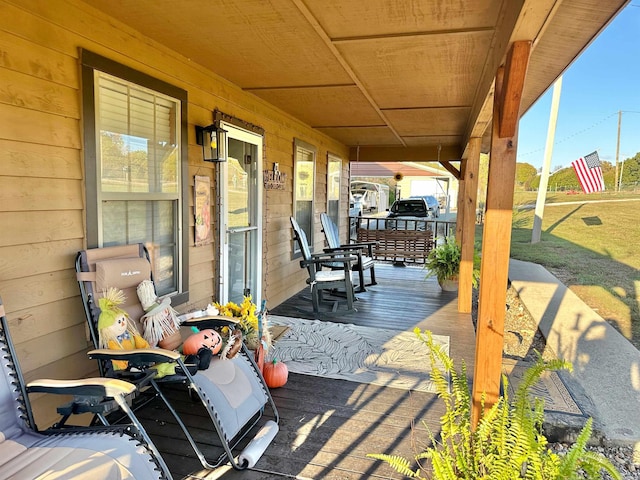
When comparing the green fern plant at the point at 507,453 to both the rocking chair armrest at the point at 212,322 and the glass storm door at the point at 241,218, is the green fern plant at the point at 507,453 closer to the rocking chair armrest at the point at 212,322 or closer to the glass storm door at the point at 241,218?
the rocking chair armrest at the point at 212,322

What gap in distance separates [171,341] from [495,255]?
1.88 metres

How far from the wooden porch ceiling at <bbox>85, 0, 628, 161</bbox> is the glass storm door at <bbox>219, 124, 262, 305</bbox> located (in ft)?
1.87

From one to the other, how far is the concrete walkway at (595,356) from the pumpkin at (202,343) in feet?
7.77

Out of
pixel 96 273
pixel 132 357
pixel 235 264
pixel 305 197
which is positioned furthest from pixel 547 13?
pixel 305 197

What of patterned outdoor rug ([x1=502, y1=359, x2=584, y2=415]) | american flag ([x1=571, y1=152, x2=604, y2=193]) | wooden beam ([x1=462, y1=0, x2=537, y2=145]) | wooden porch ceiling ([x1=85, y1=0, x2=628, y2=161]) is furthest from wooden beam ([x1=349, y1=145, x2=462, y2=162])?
patterned outdoor rug ([x1=502, y1=359, x2=584, y2=415])

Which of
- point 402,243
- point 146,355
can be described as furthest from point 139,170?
point 402,243

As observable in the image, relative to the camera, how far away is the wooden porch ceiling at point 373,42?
79.4 inches

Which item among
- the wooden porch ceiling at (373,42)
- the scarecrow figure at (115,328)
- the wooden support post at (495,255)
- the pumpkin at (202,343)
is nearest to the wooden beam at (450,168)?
the wooden porch ceiling at (373,42)

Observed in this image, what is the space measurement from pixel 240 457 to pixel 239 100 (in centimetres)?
299

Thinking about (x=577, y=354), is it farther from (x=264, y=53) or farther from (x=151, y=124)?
(x=151, y=124)

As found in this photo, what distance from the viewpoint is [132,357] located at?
1924mm

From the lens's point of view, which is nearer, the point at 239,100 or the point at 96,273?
the point at 96,273

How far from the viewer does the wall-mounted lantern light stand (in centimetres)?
327

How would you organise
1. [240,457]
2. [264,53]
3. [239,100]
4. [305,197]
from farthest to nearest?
[305,197] → [239,100] → [264,53] → [240,457]
